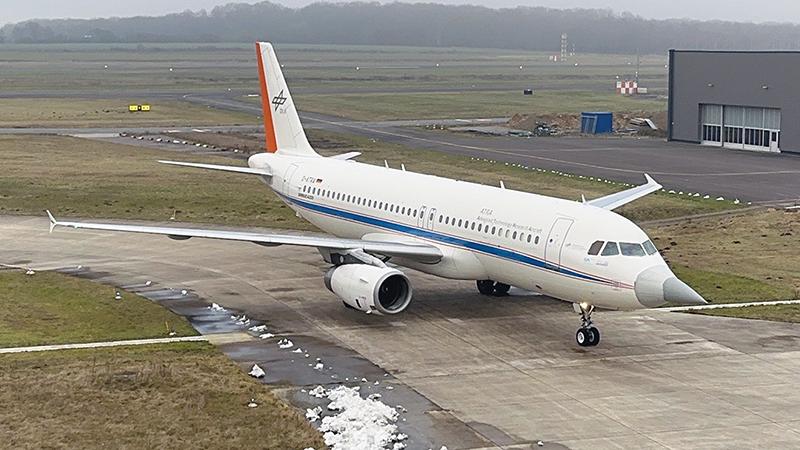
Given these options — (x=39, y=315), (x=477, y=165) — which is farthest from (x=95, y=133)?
(x=39, y=315)

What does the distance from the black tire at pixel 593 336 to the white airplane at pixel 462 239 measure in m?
0.03

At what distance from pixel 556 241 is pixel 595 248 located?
146 centimetres

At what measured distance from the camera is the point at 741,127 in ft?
322

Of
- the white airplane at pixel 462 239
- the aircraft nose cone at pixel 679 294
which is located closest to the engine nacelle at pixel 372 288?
the white airplane at pixel 462 239

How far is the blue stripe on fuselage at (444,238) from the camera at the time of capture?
3359 cm

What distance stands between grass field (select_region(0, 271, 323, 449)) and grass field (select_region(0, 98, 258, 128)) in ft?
273

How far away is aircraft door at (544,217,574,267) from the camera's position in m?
33.5

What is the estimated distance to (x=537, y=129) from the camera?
114m

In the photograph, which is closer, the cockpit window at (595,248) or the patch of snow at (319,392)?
the patch of snow at (319,392)

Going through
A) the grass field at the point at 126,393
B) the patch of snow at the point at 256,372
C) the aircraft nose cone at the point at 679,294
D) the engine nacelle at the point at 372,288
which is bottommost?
the patch of snow at the point at 256,372

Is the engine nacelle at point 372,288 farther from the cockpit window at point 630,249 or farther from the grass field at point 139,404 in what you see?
the cockpit window at point 630,249

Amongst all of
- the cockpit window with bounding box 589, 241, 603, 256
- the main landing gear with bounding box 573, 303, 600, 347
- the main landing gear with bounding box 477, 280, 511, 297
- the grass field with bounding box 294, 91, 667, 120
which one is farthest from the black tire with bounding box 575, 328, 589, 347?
the grass field with bounding box 294, 91, 667, 120

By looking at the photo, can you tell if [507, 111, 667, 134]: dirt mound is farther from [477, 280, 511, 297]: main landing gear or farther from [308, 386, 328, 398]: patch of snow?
[308, 386, 328, 398]: patch of snow

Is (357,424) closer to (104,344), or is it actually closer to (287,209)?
(104,344)
